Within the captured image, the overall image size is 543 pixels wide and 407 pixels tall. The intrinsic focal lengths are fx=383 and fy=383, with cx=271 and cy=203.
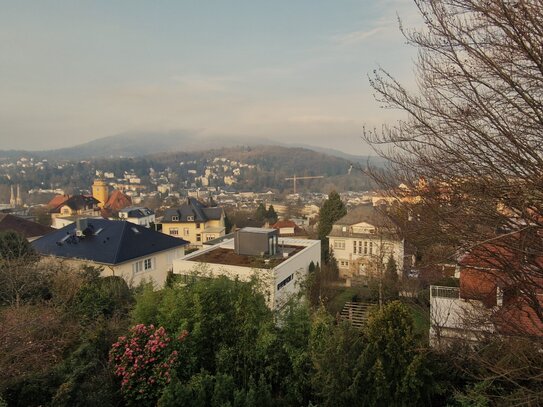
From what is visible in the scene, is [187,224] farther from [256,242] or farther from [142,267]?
[256,242]

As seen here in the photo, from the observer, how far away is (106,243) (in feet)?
64.1

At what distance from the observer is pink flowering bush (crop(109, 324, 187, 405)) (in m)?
6.29

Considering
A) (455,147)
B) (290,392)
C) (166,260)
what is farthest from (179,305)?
(166,260)

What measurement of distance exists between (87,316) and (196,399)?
18.1 ft

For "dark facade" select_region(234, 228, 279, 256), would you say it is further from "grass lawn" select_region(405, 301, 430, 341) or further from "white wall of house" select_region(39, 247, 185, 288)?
"grass lawn" select_region(405, 301, 430, 341)

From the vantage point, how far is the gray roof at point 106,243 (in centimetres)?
1878

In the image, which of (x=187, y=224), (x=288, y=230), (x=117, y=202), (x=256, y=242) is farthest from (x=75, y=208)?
(x=256, y=242)

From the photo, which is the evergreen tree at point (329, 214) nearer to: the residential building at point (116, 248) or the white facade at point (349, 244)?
the white facade at point (349, 244)

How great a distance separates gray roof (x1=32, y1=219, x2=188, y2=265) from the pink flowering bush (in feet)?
39.9

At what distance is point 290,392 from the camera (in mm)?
6648

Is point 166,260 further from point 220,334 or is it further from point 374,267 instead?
point 220,334

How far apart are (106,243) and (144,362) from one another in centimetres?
1452

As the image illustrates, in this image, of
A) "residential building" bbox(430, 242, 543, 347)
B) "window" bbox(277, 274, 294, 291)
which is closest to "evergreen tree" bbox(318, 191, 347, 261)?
"window" bbox(277, 274, 294, 291)

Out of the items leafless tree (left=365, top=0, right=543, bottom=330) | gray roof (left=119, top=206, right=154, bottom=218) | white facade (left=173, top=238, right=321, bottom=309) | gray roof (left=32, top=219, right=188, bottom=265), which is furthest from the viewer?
gray roof (left=119, top=206, right=154, bottom=218)
